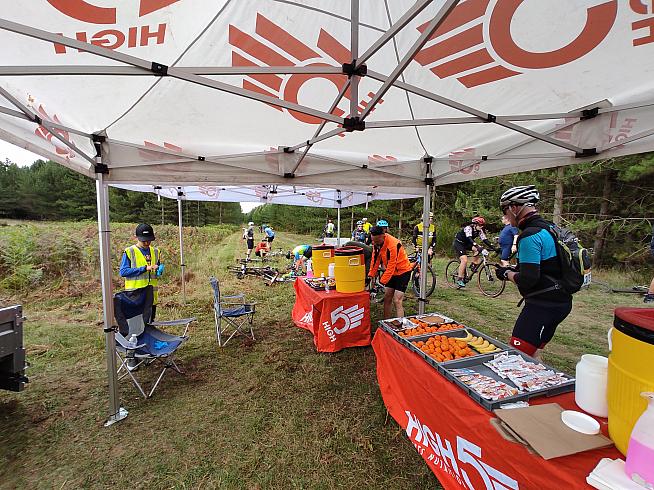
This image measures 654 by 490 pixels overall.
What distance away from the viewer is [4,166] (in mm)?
30016

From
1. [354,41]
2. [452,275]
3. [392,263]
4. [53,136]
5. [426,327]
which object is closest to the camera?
[354,41]

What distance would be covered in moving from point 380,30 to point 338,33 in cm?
27

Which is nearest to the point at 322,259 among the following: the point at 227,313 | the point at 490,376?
the point at 227,313

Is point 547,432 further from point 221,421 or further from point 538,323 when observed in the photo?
point 221,421

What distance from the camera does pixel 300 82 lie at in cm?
227

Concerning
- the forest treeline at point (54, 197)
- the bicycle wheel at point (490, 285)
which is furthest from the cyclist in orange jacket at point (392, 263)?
the forest treeline at point (54, 197)

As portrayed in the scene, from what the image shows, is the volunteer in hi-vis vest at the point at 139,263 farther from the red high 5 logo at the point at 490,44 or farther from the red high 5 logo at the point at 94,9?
the red high 5 logo at the point at 490,44

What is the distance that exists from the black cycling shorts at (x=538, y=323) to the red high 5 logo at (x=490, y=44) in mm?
1714

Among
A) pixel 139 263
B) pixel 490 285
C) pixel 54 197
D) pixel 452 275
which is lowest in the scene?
pixel 490 285

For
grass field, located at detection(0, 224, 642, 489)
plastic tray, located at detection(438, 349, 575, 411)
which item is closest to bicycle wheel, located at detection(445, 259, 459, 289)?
grass field, located at detection(0, 224, 642, 489)

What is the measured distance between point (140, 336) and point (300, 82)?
11.5 ft

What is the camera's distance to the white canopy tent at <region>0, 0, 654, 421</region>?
1569 millimetres

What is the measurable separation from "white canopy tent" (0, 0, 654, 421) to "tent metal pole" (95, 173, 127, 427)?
0.07ft

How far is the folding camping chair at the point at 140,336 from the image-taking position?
10.6 ft
